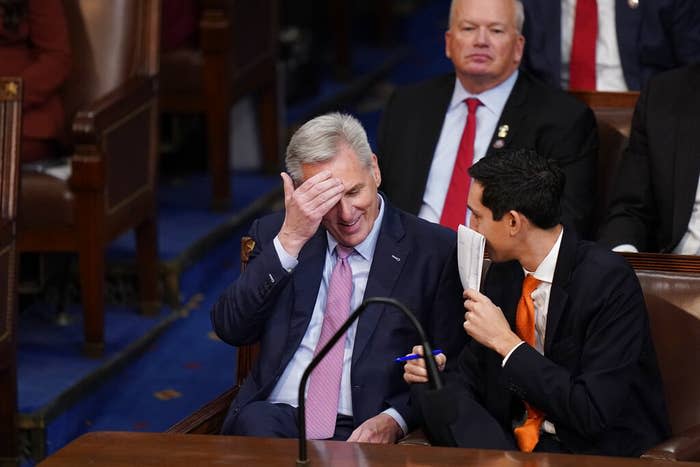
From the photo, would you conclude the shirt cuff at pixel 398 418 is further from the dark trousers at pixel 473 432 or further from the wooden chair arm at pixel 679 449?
the wooden chair arm at pixel 679 449

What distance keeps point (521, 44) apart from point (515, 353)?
1462 millimetres

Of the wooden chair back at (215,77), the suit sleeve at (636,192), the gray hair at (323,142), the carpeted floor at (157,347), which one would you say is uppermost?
the gray hair at (323,142)

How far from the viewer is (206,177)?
6.13 metres

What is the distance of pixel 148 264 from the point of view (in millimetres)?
4707

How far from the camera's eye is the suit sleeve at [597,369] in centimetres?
251

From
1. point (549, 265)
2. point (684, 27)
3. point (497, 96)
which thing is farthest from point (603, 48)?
point (549, 265)

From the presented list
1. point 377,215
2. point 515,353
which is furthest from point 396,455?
point 377,215

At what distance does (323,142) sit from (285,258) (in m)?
0.26

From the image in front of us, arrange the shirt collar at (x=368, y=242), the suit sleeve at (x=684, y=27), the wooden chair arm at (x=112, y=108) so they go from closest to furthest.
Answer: the shirt collar at (x=368, y=242) → the suit sleeve at (x=684, y=27) → the wooden chair arm at (x=112, y=108)

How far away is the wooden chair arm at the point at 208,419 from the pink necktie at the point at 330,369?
0.18 m

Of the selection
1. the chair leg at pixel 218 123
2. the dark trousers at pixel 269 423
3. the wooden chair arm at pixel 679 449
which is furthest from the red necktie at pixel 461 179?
the chair leg at pixel 218 123

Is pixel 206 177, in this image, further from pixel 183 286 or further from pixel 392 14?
pixel 392 14

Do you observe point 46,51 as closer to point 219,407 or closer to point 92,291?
point 92,291

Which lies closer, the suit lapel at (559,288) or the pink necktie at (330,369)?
the suit lapel at (559,288)
